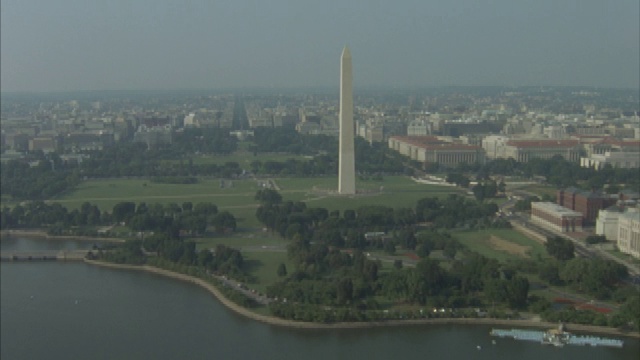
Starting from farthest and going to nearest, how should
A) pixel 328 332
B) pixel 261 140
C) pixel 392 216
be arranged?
pixel 261 140 < pixel 392 216 < pixel 328 332

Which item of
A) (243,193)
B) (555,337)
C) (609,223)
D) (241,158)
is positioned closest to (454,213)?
(609,223)

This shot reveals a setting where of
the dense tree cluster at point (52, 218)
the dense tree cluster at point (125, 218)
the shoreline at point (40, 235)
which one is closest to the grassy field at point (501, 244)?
the dense tree cluster at point (125, 218)

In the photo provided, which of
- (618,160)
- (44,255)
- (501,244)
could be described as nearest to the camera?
(44,255)

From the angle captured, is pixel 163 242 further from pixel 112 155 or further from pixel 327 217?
pixel 112 155

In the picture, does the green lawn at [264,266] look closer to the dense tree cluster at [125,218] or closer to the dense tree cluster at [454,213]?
the dense tree cluster at [125,218]

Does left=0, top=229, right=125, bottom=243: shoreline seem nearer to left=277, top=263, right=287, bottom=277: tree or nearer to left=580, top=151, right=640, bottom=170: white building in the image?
left=277, top=263, right=287, bottom=277: tree

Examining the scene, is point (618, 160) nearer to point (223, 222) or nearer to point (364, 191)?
point (364, 191)

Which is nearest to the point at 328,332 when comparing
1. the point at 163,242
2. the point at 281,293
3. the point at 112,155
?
the point at 281,293
